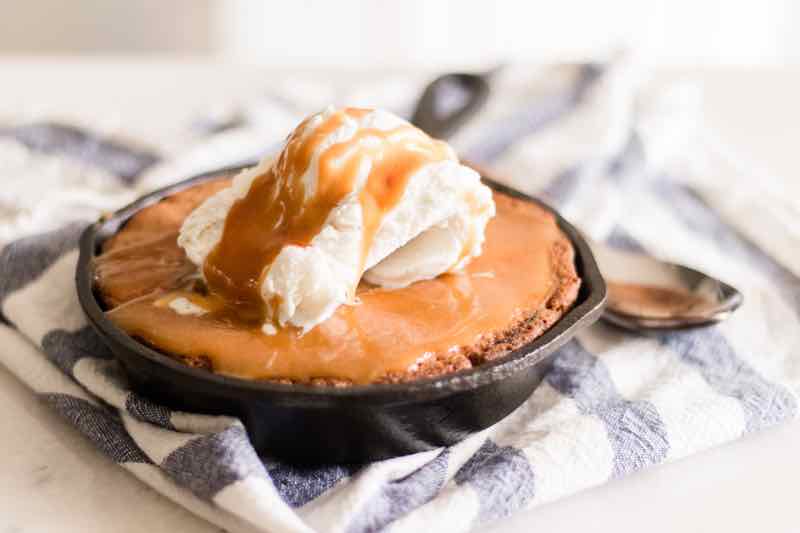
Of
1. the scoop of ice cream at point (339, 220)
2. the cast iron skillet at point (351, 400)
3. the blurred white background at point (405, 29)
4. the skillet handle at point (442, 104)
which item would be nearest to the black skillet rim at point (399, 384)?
the cast iron skillet at point (351, 400)

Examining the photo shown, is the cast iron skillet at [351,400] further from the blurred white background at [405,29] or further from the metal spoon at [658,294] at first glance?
the blurred white background at [405,29]

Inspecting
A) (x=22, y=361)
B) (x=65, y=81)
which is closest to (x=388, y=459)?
(x=22, y=361)

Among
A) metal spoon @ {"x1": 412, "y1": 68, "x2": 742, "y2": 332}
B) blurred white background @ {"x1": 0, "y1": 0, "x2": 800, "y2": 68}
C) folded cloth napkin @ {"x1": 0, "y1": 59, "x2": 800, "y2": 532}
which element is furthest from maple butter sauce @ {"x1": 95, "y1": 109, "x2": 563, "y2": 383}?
blurred white background @ {"x1": 0, "y1": 0, "x2": 800, "y2": 68}

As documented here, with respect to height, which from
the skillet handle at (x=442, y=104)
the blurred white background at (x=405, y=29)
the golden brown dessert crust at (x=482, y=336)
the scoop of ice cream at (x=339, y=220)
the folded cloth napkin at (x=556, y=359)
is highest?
the scoop of ice cream at (x=339, y=220)

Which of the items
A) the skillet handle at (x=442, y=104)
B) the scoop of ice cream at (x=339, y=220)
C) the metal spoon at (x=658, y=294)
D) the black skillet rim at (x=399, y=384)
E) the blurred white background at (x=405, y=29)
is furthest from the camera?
the blurred white background at (x=405, y=29)

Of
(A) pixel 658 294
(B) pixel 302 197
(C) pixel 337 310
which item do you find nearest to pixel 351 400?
(C) pixel 337 310

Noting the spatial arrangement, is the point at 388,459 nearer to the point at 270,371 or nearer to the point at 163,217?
the point at 270,371

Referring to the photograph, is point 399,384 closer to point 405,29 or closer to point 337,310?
point 337,310
